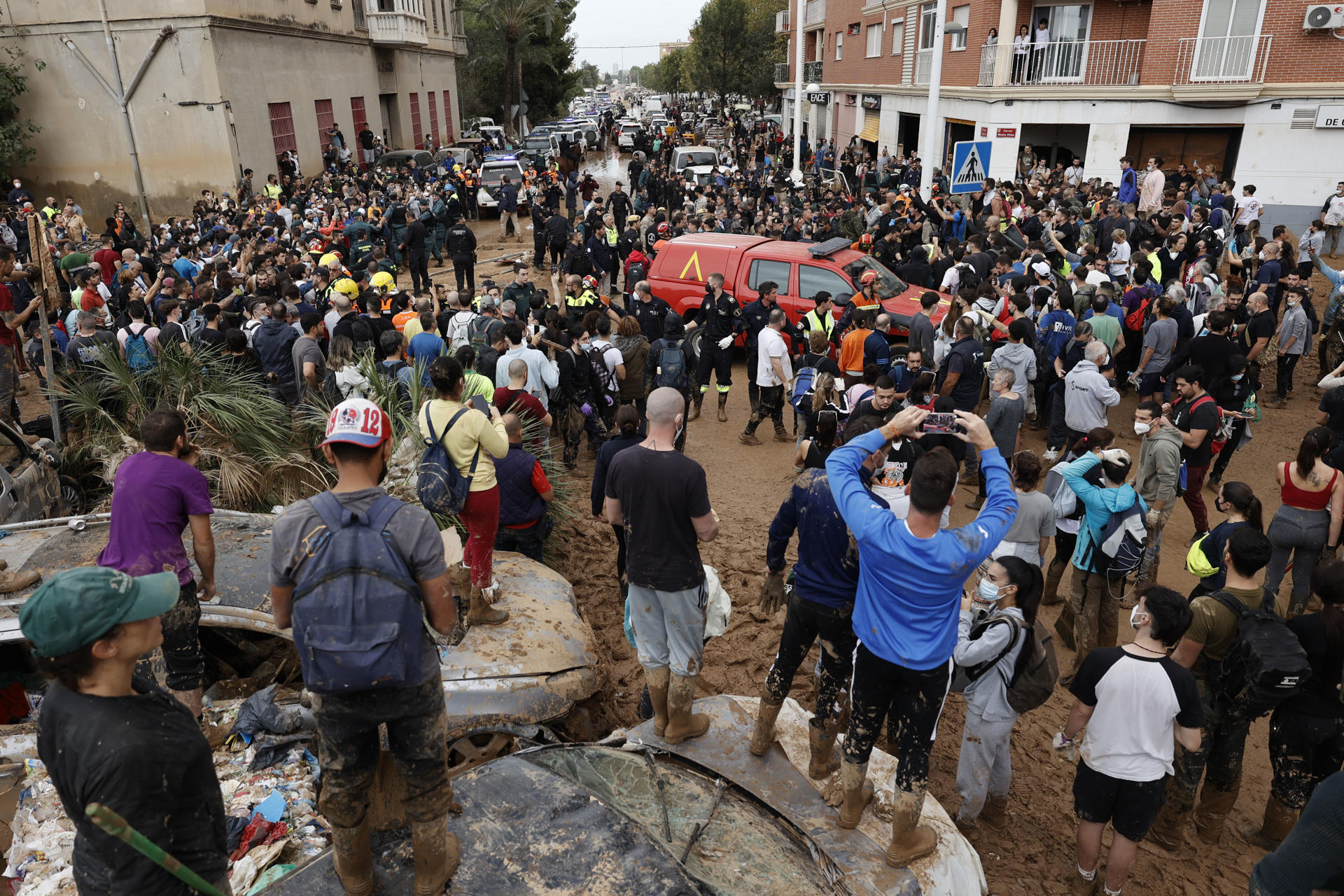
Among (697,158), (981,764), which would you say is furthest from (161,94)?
(981,764)

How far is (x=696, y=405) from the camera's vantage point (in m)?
11.5

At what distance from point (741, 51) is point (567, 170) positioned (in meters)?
26.9

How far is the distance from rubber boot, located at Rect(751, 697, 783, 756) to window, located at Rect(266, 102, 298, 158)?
25.5 m

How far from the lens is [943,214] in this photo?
1578 centimetres

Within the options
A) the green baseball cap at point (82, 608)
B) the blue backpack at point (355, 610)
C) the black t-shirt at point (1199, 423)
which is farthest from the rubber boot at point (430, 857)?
the black t-shirt at point (1199, 423)

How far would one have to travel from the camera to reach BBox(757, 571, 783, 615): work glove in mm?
4566

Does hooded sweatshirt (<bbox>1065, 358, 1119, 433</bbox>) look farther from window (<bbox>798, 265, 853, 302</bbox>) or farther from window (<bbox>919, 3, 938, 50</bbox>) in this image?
window (<bbox>919, 3, 938, 50</bbox>)

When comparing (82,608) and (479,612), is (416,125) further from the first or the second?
(82,608)

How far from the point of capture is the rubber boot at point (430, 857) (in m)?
2.86

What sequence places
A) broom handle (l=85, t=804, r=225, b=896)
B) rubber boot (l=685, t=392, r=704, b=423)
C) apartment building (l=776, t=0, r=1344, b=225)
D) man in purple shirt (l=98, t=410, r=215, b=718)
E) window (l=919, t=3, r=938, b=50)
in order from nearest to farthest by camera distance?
broom handle (l=85, t=804, r=225, b=896) → man in purple shirt (l=98, t=410, r=215, b=718) → rubber boot (l=685, t=392, r=704, b=423) → apartment building (l=776, t=0, r=1344, b=225) → window (l=919, t=3, r=938, b=50)

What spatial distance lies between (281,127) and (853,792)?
27192 mm

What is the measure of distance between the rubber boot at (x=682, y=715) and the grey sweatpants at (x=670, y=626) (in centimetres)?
6

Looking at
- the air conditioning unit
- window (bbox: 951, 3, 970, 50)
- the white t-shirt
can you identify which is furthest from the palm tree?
the white t-shirt

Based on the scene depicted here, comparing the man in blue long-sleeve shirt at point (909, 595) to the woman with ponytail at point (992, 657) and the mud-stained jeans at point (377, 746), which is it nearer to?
the woman with ponytail at point (992, 657)
